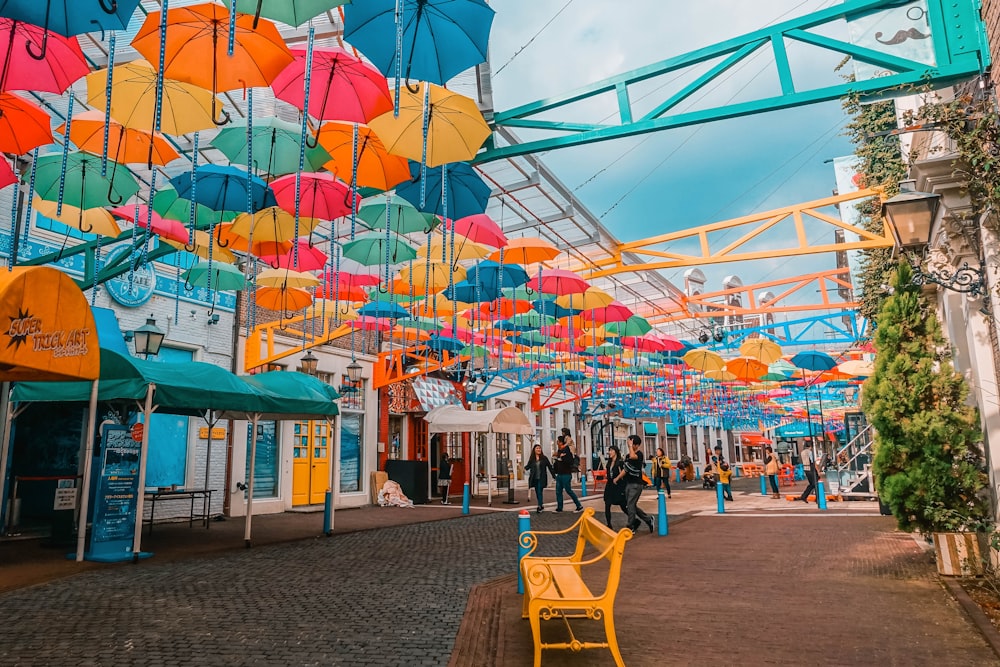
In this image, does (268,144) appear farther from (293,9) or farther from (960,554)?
(960,554)

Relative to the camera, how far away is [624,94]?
20.6ft

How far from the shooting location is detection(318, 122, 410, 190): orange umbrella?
24.3ft

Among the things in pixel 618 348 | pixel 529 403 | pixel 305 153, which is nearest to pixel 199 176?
pixel 305 153

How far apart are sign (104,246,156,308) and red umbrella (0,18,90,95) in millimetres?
7029

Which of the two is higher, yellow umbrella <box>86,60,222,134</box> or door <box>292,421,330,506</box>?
yellow umbrella <box>86,60,222,134</box>

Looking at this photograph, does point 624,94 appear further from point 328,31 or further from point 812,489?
point 812,489

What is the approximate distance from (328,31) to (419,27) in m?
3.68

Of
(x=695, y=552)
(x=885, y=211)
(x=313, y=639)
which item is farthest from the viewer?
(x=695, y=552)

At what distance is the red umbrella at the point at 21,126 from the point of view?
6.72 m

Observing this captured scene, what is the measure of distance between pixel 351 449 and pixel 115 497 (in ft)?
33.6

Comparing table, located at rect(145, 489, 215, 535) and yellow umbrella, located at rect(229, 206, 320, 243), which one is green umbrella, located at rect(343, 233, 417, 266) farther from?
table, located at rect(145, 489, 215, 535)

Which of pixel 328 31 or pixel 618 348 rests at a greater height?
pixel 328 31

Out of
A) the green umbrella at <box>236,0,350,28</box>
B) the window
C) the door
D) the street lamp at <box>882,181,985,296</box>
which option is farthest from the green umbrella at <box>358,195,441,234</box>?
the window

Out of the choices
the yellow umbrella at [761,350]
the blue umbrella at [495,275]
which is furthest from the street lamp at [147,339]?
the yellow umbrella at [761,350]
